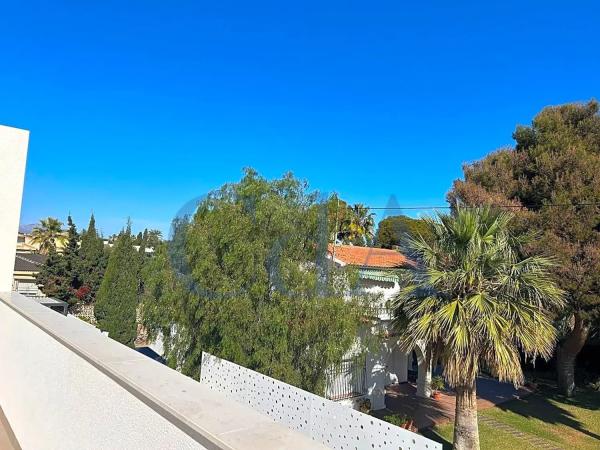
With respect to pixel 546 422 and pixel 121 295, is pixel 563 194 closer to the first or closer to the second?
pixel 546 422

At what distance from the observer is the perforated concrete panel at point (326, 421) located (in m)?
3.01

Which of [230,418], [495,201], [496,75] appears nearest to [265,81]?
[496,75]

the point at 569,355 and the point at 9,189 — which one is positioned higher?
the point at 9,189

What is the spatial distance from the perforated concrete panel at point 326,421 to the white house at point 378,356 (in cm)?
454

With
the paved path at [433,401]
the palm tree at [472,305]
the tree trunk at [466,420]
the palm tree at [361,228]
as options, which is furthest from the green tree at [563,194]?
the palm tree at [361,228]

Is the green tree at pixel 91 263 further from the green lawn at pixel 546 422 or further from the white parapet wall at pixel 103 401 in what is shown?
the white parapet wall at pixel 103 401

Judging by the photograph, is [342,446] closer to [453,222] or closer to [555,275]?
[453,222]

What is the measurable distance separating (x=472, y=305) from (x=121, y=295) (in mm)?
19542

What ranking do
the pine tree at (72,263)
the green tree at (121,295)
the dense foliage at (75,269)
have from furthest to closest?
the pine tree at (72,263), the dense foliage at (75,269), the green tree at (121,295)

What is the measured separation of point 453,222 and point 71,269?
27.0 metres

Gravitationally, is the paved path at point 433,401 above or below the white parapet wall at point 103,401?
below

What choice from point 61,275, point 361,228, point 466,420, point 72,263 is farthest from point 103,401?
point 361,228

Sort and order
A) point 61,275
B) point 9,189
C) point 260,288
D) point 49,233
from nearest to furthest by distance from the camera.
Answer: point 9,189 < point 260,288 < point 61,275 < point 49,233

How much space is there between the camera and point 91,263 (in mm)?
28719
